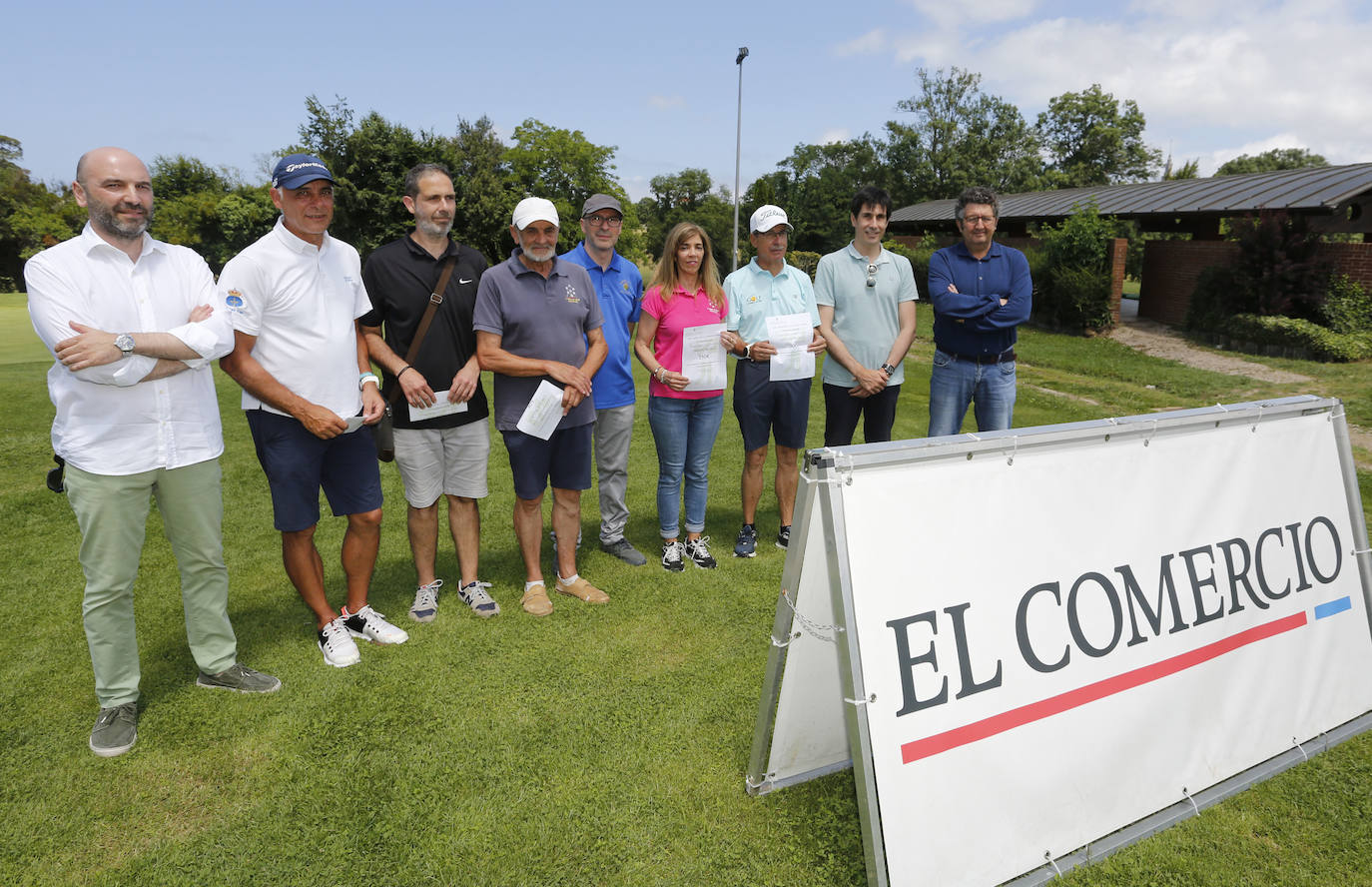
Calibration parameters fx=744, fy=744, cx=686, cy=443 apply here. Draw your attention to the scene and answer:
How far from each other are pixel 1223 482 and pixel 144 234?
4174mm

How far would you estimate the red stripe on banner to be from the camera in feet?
6.72

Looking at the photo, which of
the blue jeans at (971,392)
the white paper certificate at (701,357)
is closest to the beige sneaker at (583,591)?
the white paper certificate at (701,357)

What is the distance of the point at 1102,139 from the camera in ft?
206

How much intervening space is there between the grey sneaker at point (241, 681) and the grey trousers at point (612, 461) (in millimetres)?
2039

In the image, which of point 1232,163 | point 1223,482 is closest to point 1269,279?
point 1223,482

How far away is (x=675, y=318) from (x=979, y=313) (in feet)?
5.90

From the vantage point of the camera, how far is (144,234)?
288 centimetres

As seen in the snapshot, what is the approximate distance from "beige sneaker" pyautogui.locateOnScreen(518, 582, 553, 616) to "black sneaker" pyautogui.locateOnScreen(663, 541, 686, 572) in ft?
2.69

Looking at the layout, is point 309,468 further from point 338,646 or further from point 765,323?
point 765,323

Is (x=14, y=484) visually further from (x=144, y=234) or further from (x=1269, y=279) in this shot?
(x=1269, y=279)

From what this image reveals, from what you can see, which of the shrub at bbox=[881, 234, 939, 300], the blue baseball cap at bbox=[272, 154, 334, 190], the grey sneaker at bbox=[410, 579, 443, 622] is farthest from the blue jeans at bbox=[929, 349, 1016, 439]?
the shrub at bbox=[881, 234, 939, 300]

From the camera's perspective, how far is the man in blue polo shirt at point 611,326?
172 inches

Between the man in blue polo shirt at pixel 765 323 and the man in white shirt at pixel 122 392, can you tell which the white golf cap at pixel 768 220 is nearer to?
the man in blue polo shirt at pixel 765 323

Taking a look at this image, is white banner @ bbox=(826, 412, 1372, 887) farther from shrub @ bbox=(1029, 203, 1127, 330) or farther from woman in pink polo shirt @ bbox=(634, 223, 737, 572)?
shrub @ bbox=(1029, 203, 1127, 330)
